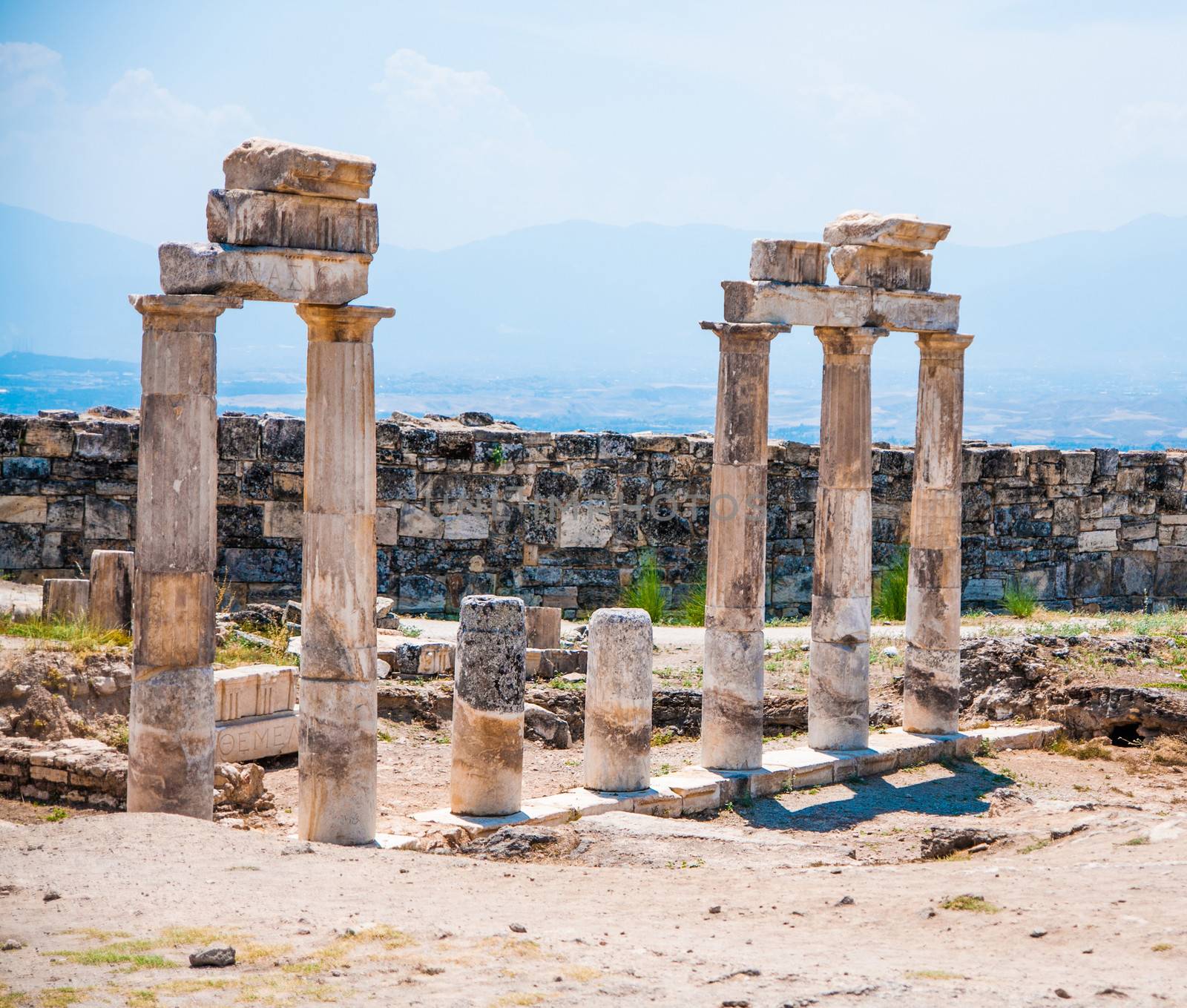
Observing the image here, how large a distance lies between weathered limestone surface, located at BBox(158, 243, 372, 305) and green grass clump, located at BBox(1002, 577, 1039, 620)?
1318 cm

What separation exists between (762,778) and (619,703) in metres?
1.60

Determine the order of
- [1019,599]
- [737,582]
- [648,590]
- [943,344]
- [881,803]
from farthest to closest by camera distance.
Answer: [1019,599], [648,590], [943,344], [737,582], [881,803]

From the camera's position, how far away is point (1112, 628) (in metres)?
19.6

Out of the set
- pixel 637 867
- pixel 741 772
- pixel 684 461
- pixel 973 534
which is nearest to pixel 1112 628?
pixel 973 534

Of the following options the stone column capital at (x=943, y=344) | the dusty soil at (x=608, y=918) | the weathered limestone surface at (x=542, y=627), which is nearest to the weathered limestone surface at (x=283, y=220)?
the dusty soil at (x=608, y=918)

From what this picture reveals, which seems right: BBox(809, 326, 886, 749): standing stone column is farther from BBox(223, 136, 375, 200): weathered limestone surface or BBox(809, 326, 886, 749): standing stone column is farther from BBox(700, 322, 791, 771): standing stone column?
BBox(223, 136, 375, 200): weathered limestone surface

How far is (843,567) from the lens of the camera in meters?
15.1

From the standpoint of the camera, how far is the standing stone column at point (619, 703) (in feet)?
43.2

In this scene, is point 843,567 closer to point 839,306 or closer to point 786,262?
point 839,306

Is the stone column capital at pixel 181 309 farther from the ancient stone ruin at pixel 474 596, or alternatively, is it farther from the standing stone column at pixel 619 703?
the standing stone column at pixel 619 703

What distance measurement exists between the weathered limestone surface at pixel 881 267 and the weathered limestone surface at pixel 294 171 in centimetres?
540

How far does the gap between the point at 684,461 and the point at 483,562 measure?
3.08m

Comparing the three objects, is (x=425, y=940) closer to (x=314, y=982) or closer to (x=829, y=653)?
(x=314, y=982)

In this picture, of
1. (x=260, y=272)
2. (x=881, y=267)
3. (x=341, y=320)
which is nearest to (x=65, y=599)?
(x=341, y=320)
